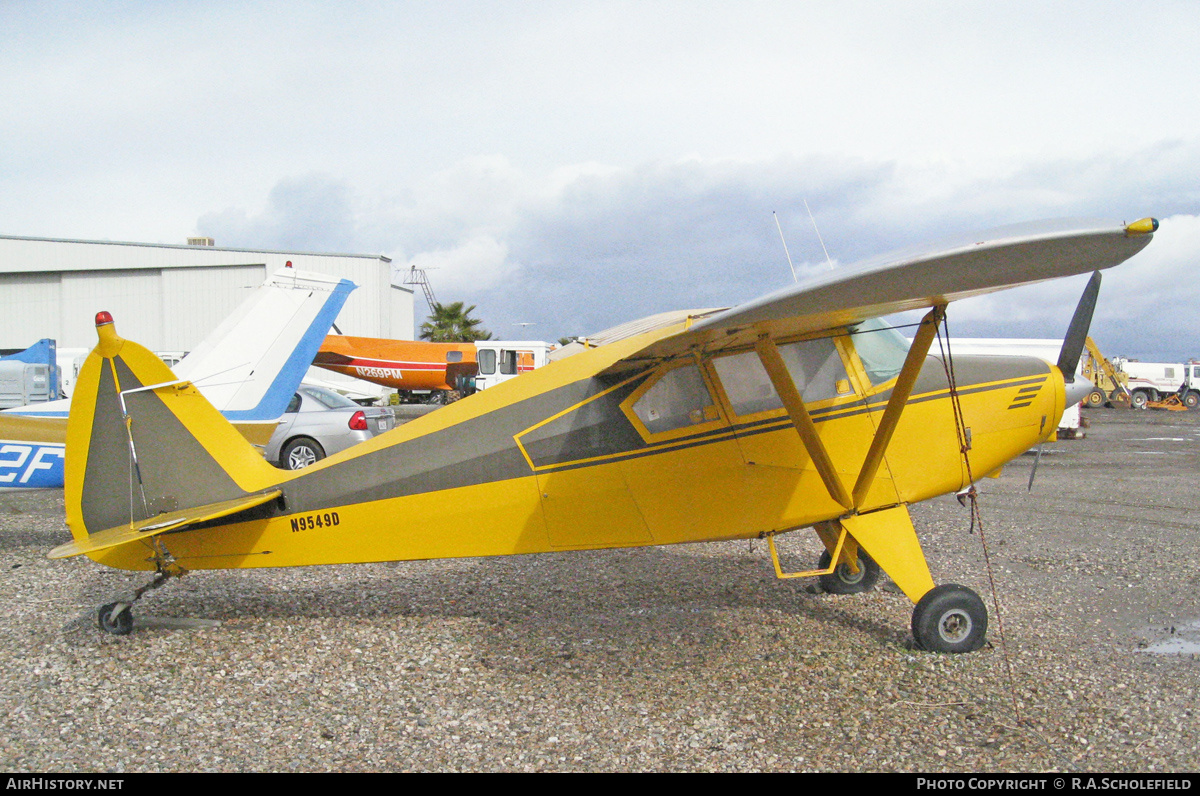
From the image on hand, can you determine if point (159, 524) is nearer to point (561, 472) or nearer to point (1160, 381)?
point (561, 472)

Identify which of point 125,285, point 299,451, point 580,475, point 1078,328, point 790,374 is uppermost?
point 125,285

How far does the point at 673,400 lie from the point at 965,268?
7.20 feet

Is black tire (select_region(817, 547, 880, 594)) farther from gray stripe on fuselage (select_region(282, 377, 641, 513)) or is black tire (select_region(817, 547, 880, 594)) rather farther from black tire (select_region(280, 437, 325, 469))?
black tire (select_region(280, 437, 325, 469))

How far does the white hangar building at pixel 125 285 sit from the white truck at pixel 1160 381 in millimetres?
41012

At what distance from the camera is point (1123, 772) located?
3.55 metres

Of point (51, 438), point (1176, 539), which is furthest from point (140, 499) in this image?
point (1176, 539)

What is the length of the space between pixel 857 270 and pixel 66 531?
9.80 metres

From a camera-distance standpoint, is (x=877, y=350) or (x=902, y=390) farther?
(x=877, y=350)

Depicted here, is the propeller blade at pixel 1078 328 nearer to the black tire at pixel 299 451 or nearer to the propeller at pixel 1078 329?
the propeller at pixel 1078 329

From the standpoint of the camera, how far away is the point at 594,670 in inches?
193

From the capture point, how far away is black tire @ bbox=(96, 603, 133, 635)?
5414 millimetres

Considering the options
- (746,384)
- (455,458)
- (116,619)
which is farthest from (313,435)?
(746,384)

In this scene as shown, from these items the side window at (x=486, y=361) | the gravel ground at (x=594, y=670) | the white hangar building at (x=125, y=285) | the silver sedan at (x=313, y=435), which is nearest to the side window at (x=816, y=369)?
the gravel ground at (x=594, y=670)

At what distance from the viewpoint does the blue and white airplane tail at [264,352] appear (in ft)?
33.5
